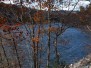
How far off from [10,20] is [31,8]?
276cm

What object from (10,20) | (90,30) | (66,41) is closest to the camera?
(10,20)

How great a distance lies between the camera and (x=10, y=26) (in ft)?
80.5

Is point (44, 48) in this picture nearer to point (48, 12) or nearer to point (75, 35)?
point (48, 12)

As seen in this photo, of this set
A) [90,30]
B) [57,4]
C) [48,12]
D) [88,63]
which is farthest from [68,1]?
[90,30]

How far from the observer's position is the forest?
22.4 metres

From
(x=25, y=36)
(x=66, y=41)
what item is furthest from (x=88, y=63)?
(x=66, y=41)

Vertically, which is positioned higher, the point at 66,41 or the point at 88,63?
the point at 88,63

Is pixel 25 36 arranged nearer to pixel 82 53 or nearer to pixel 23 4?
pixel 23 4

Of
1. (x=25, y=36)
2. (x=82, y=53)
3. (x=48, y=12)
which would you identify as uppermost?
(x=48, y=12)

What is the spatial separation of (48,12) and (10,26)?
4526 mm

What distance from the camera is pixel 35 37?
22.4 metres

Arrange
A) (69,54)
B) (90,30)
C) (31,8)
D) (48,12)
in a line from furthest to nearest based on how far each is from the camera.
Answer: (90,30) < (69,54) < (31,8) < (48,12)

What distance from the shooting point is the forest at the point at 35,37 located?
22.4m

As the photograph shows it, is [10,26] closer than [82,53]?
Yes
